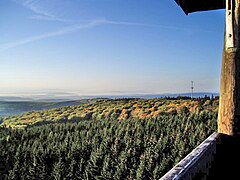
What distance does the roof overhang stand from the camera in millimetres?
2883

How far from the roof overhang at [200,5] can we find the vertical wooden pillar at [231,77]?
1.91 feet

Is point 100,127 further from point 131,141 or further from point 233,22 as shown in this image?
point 233,22

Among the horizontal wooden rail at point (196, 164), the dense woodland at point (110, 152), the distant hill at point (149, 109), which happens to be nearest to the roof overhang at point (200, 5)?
the horizontal wooden rail at point (196, 164)

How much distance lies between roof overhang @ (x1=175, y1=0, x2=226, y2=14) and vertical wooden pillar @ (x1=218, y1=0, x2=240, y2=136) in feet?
1.91

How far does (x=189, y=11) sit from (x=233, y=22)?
2.96ft

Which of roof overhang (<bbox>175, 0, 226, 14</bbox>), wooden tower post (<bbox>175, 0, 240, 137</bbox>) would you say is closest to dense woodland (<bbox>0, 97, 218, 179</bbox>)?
roof overhang (<bbox>175, 0, 226, 14</bbox>)

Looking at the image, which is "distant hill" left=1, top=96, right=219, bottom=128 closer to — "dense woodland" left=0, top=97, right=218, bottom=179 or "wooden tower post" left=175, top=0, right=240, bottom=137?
"dense woodland" left=0, top=97, right=218, bottom=179

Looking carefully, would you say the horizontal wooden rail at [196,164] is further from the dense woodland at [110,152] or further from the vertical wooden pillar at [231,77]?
the dense woodland at [110,152]

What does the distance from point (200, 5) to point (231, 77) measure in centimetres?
113

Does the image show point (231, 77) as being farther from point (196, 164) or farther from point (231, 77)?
point (196, 164)

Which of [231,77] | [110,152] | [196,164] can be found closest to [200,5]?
A: [231,77]

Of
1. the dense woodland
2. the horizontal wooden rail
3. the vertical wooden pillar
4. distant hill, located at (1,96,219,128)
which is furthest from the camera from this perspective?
distant hill, located at (1,96,219,128)

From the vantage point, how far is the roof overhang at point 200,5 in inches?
114

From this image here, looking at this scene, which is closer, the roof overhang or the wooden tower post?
the wooden tower post
